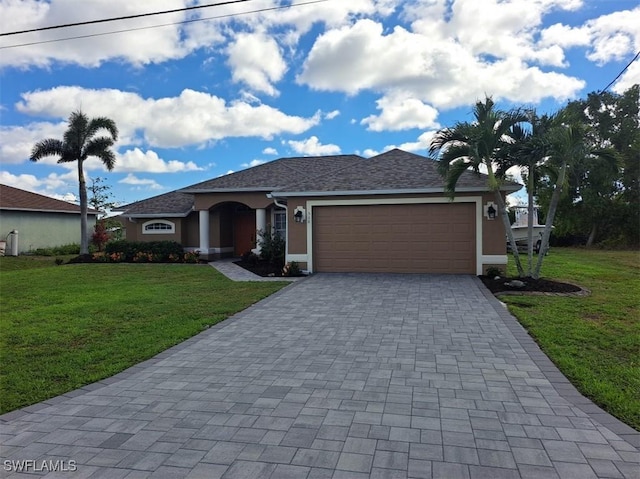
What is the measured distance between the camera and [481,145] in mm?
10453

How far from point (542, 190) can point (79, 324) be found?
2877 cm

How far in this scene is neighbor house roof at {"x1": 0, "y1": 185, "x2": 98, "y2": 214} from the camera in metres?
22.2

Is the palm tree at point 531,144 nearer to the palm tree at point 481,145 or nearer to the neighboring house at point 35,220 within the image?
the palm tree at point 481,145

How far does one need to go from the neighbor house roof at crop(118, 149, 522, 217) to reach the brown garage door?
2.03 ft

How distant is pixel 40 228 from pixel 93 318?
65.0 ft

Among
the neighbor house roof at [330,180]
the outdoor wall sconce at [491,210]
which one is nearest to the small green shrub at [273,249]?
the neighbor house roof at [330,180]

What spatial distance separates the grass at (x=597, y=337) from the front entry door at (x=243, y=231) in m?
13.4

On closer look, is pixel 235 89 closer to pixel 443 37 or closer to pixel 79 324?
pixel 443 37

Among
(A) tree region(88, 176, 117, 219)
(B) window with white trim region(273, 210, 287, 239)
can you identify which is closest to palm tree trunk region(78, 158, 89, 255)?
(B) window with white trim region(273, 210, 287, 239)

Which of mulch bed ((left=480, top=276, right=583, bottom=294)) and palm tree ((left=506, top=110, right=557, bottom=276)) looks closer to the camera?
mulch bed ((left=480, top=276, right=583, bottom=294))

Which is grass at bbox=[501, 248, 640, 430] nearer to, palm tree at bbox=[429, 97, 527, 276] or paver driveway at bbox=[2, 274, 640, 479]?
paver driveway at bbox=[2, 274, 640, 479]

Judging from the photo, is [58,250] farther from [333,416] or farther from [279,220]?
[333,416]

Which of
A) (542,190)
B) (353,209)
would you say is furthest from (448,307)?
(542,190)

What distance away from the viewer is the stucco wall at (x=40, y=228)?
71.5ft
